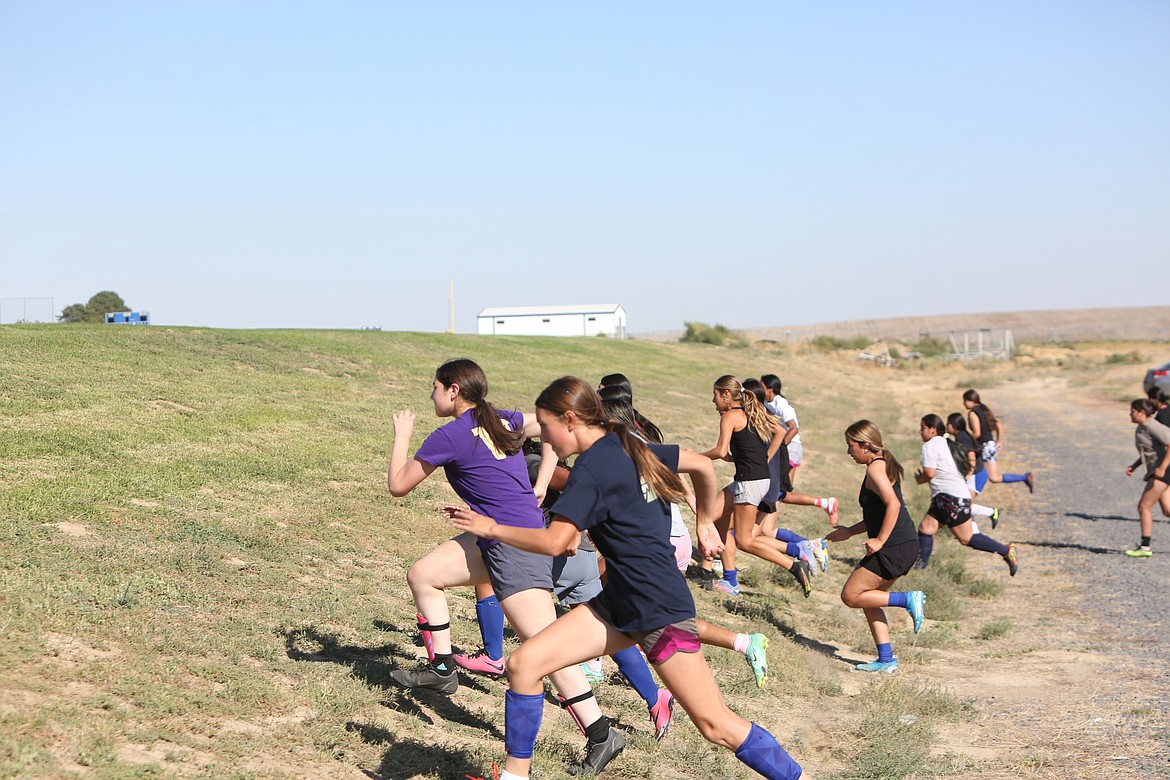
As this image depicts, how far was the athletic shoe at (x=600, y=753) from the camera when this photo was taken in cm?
534

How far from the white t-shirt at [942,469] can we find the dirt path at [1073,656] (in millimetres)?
1211

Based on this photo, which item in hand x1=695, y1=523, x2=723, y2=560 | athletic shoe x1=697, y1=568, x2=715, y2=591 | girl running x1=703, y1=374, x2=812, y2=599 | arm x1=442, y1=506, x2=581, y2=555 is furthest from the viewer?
athletic shoe x1=697, y1=568, x2=715, y2=591

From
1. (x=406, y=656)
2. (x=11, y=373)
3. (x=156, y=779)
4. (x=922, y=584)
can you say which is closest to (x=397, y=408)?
(x=11, y=373)

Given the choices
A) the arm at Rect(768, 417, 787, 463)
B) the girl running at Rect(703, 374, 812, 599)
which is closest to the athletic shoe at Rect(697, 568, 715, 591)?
the girl running at Rect(703, 374, 812, 599)

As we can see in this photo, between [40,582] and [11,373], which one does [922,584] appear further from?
[11,373]

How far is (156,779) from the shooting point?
454 centimetres

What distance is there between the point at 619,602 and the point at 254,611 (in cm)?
352

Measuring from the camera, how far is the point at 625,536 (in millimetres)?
4379

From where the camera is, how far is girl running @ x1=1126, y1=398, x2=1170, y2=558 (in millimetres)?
12234

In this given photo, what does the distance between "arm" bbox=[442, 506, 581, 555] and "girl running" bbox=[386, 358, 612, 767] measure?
3.10 ft

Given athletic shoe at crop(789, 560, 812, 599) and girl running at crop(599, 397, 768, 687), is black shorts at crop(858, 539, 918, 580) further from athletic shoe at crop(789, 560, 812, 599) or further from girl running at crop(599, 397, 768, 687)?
girl running at crop(599, 397, 768, 687)

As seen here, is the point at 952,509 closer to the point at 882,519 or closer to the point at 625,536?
the point at 882,519

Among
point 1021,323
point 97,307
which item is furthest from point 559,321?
point 1021,323

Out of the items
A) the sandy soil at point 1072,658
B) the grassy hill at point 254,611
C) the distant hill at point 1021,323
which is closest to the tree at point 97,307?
the grassy hill at point 254,611
